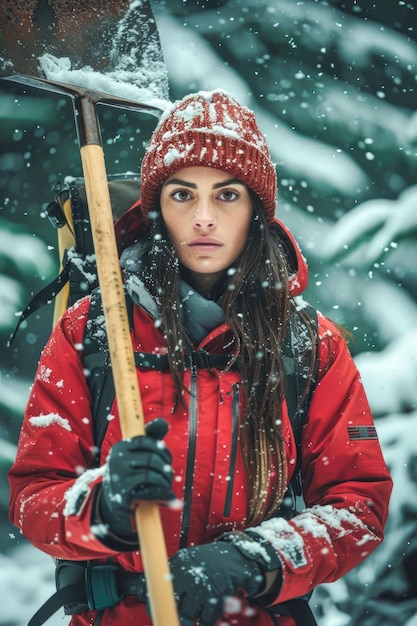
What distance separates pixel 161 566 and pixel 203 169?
3.34ft

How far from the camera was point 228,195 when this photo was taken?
2.00 meters

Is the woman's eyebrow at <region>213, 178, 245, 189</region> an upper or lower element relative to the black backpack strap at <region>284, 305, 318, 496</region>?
upper

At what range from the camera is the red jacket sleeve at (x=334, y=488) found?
1.73 meters

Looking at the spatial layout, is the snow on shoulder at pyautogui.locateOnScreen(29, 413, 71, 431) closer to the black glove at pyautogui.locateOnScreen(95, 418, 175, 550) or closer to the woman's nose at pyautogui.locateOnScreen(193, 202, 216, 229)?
the black glove at pyautogui.locateOnScreen(95, 418, 175, 550)

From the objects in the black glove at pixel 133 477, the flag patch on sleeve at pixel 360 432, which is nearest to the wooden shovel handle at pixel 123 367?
the black glove at pixel 133 477

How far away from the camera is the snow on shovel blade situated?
1.94 metres

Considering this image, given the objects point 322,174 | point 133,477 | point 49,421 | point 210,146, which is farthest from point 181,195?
point 322,174

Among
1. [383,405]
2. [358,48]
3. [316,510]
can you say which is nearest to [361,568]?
[383,405]

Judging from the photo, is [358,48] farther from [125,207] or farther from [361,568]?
[361,568]

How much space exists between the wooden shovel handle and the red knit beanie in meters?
0.24

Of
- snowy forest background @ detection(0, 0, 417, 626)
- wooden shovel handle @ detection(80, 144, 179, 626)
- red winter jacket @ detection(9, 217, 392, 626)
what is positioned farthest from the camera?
snowy forest background @ detection(0, 0, 417, 626)

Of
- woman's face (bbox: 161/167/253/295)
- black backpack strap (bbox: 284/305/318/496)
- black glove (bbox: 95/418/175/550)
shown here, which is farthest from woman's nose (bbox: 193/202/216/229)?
black glove (bbox: 95/418/175/550)

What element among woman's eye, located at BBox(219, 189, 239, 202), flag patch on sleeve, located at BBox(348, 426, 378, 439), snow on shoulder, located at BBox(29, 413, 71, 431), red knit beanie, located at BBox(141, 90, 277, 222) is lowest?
flag patch on sleeve, located at BBox(348, 426, 378, 439)

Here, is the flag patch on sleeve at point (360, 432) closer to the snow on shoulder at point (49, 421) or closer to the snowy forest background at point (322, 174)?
the snow on shoulder at point (49, 421)
